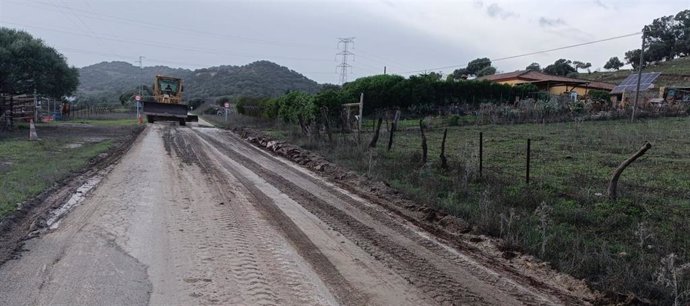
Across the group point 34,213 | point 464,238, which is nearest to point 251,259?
point 464,238

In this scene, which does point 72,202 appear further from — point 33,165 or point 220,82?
point 220,82

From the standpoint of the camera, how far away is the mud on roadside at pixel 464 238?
5727 millimetres

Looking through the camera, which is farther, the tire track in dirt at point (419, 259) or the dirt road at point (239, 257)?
the tire track in dirt at point (419, 259)

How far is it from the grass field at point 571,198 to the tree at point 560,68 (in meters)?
76.3

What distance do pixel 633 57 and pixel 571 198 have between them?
324 feet

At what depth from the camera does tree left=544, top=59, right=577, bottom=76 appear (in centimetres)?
9086

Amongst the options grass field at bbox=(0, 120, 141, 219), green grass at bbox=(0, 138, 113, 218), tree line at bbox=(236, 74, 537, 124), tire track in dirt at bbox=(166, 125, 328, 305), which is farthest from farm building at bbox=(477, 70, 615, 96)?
tire track in dirt at bbox=(166, 125, 328, 305)

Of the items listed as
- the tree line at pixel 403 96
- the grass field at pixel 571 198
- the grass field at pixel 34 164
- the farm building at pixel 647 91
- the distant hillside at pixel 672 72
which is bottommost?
the grass field at pixel 34 164

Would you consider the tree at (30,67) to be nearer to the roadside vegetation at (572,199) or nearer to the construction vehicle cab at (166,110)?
the construction vehicle cab at (166,110)

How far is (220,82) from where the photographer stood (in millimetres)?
112188

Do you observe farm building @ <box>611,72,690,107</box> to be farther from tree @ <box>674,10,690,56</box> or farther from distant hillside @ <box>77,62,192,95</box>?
distant hillside @ <box>77,62,192,95</box>

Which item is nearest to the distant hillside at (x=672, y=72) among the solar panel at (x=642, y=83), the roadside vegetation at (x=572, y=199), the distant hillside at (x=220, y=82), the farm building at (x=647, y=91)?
the farm building at (x=647, y=91)

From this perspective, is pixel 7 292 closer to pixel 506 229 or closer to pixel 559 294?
pixel 559 294

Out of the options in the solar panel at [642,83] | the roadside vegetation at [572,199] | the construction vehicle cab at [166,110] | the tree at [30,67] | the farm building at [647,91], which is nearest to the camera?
the roadside vegetation at [572,199]
